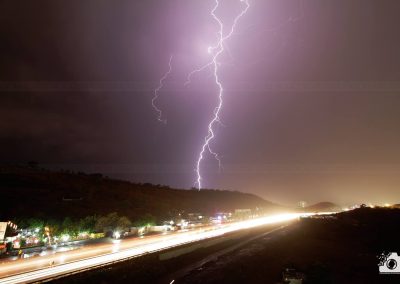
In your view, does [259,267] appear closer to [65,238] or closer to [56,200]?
[65,238]

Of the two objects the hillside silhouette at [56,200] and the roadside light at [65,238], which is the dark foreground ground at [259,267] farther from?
the hillside silhouette at [56,200]

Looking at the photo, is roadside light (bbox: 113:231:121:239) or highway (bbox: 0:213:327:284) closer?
highway (bbox: 0:213:327:284)

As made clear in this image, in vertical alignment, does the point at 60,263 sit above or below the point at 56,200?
below

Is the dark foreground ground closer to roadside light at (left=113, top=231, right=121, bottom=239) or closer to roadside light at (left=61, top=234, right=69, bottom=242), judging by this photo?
roadside light at (left=113, top=231, right=121, bottom=239)

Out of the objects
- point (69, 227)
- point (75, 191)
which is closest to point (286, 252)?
point (69, 227)

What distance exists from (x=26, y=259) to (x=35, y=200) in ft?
216

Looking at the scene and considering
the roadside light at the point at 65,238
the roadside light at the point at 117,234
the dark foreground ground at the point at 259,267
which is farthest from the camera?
the roadside light at the point at 117,234

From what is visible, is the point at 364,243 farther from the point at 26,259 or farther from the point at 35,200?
the point at 35,200

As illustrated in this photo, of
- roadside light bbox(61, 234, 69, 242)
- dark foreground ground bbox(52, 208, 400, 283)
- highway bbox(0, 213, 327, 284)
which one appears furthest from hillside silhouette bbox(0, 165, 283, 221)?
dark foreground ground bbox(52, 208, 400, 283)

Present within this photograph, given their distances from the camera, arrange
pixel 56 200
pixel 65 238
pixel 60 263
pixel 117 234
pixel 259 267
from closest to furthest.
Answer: pixel 60 263, pixel 259 267, pixel 65 238, pixel 117 234, pixel 56 200

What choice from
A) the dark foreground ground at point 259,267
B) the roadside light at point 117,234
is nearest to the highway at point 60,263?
the dark foreground ground at point 259,267

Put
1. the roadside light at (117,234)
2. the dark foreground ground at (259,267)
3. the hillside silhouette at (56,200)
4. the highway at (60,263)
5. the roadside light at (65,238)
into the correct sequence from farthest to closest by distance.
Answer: the hillside silhouette at (56,200) → the roadside light at (117,234) → the roadside light at (65,238) → the dark foreground ground at (259,267) → the highway at (60,263)

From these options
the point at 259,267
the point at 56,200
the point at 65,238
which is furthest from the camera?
the point at 56,200

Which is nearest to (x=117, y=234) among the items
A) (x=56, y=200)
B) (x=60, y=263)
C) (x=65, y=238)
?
(x=65, y=238)
